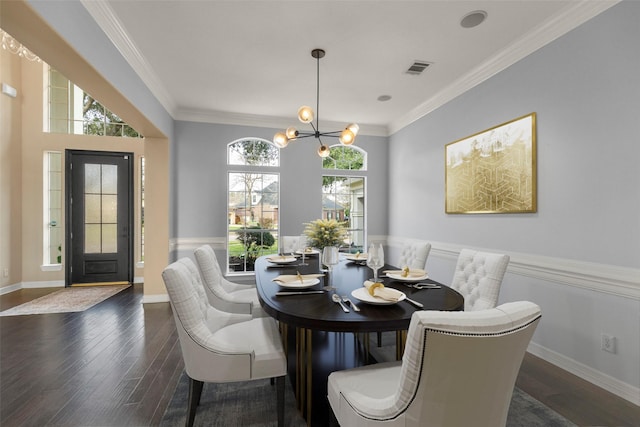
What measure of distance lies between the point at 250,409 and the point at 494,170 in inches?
118

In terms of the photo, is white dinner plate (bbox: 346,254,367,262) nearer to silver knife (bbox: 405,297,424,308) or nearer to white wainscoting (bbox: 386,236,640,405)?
silver knife (bbox: 405,297,424,308)

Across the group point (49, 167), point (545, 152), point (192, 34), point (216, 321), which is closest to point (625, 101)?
point (545, 152)

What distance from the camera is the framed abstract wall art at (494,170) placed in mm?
2668

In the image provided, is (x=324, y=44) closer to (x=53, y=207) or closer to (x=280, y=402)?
(x=280, y=402)

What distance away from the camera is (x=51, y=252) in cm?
501

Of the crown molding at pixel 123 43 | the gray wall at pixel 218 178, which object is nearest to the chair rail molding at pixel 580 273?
the gray wall at pixel 218 178

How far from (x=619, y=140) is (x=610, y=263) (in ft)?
2.80

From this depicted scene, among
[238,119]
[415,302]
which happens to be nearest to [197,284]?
[415,302]

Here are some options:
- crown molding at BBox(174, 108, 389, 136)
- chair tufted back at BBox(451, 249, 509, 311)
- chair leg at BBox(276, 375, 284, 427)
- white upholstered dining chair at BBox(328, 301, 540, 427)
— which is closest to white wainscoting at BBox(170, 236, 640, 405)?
chair tufted back at BBox(451, 249, 509, 311)

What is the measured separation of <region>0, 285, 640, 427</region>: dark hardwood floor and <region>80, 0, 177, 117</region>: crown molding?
2674 millimetres

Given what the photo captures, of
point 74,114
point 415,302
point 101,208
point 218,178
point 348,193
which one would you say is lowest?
point 415,302

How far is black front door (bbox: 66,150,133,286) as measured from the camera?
5.07 m

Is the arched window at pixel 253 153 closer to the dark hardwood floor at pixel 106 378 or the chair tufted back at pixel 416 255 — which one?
the dark hardwood floor at pixel 106 378

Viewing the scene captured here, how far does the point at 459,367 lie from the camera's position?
0.87 m
